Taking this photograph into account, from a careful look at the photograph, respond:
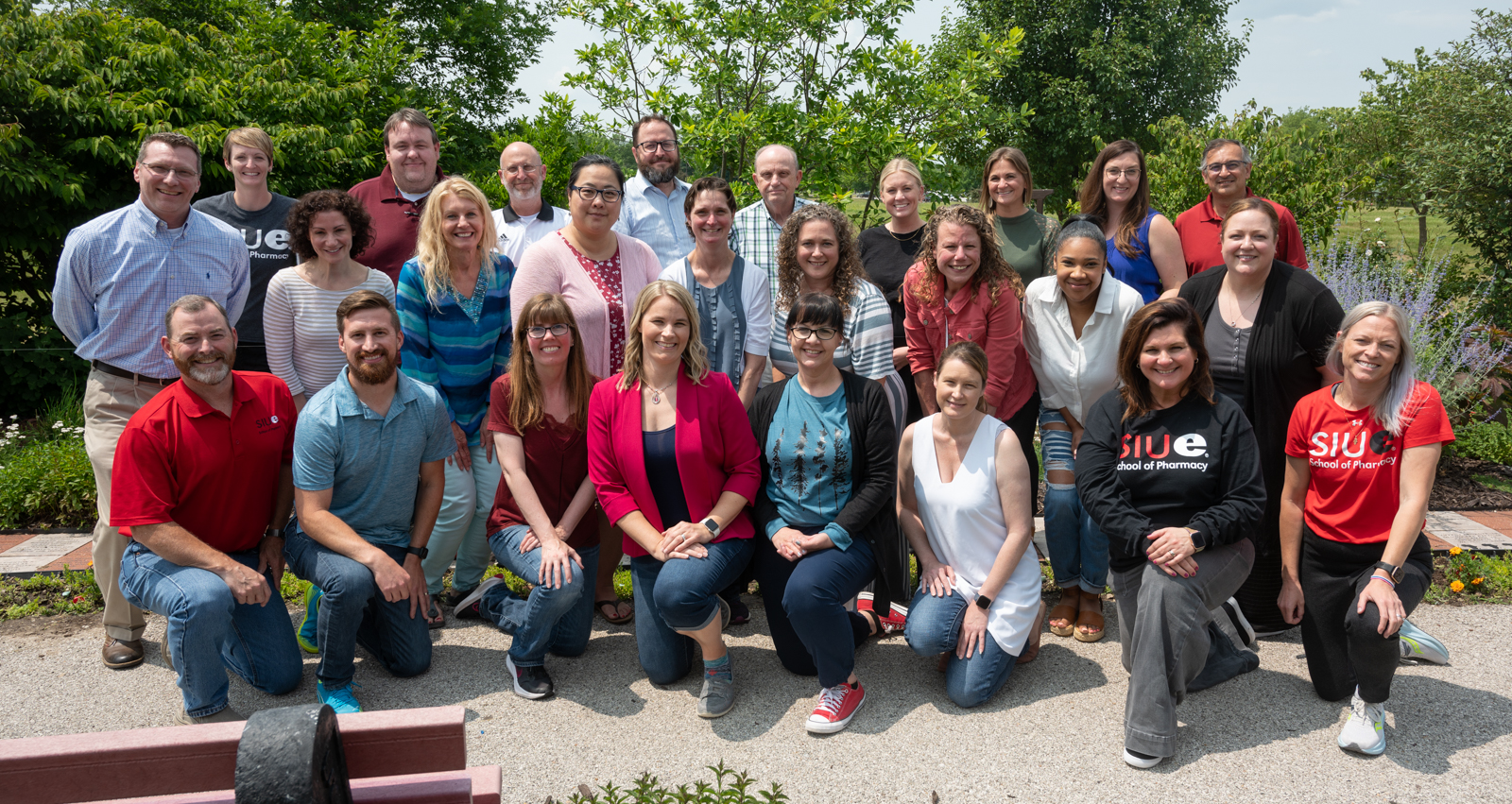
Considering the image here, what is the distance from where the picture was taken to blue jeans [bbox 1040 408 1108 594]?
4.32 m

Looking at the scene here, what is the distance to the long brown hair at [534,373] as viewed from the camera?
4039mm

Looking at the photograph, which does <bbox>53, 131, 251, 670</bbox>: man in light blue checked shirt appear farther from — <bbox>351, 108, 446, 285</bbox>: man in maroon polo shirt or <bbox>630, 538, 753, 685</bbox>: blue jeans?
<bbox>630, 538, 753, 685</bbox>: blue jeans

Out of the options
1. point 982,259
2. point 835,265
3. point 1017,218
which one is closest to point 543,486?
point 835,265

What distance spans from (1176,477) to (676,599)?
2039mm

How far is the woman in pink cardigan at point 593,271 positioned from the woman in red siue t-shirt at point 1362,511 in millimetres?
3021

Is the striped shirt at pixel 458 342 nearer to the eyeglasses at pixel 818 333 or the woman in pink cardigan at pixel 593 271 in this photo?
the woman in pink cardigan at pixel 593 271

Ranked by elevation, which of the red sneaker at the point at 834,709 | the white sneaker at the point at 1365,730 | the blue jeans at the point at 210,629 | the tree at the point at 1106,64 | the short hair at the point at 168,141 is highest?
the tree at the point at 1106,64

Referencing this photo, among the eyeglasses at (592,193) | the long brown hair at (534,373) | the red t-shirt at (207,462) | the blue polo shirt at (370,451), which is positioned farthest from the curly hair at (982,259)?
the red t-shirt at (207,462)

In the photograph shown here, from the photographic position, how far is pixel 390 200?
204 inches

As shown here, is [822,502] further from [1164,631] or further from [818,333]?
[1164,631]

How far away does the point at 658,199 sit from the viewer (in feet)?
18.1

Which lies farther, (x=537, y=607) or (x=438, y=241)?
(x=438, y=241)

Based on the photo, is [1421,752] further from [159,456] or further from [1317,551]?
[159,456]

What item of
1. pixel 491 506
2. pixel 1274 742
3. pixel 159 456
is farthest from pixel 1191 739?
pixel 159 456
